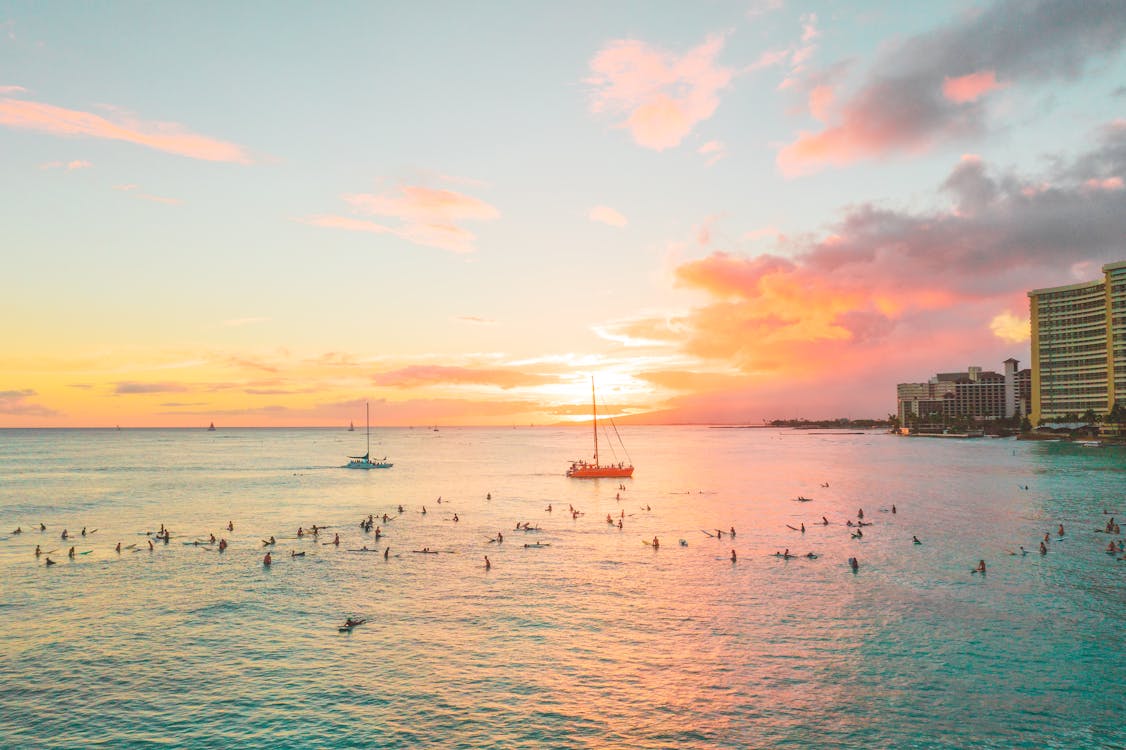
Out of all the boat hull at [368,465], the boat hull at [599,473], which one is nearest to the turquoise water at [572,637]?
the boat hull at [599,473]

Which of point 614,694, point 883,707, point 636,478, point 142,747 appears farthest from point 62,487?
point 883,707

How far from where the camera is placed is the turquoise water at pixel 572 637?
97.2 ft

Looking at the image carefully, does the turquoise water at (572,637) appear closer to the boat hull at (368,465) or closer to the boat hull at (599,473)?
the boat hull at (599,473)

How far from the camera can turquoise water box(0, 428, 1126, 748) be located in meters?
29.6

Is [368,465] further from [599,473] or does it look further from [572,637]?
[572,637]

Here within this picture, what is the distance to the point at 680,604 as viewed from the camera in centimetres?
4697

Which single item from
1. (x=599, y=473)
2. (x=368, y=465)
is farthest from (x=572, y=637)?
(x=368, y=465)

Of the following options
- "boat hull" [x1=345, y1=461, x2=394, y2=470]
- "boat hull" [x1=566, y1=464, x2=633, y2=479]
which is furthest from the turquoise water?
"boat hull" [x1=345, y1=461, x2=394, y2=470]

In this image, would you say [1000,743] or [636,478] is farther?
[636,478]

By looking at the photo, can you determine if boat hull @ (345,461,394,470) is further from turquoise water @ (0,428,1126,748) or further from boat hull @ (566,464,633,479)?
turquoise water @ (0,428,1126,748)

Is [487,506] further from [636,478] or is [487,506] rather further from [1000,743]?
[1000,743]

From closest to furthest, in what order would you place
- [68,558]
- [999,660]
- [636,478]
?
[999,660] < [68,558] < [636,478]

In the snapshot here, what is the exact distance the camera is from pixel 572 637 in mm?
40500

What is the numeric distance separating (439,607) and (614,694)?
17770 millimetres
